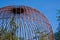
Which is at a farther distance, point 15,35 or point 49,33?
point 49,33

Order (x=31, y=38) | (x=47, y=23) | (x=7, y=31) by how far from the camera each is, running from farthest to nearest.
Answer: (x=47, y=23) → (x=7, y=31) → (x=31, y=38)

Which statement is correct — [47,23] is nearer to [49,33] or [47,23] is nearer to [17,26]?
[49,33]

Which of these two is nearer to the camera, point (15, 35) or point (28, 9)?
point (15, 35)

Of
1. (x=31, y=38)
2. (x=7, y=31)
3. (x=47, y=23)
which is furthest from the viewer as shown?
(x=47, y=23)

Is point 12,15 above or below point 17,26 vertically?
above

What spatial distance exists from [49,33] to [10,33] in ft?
2.23

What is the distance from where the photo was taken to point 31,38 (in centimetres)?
315

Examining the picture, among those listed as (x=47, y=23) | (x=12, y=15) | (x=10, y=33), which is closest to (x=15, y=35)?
(x=10, y=33)

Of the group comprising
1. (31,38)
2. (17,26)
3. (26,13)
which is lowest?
(31,38)

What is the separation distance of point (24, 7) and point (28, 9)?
7cm

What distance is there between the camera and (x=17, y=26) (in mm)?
3305

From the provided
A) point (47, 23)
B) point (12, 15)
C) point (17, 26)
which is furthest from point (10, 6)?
point (47, 23)

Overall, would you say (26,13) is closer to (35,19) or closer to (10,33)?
(35,19)

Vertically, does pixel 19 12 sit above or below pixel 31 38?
above
